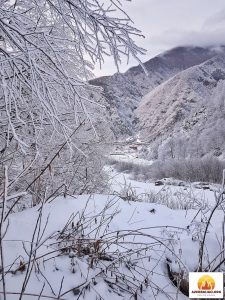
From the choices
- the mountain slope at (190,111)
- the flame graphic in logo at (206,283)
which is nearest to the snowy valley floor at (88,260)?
the flame graphic in logo at (206,283)

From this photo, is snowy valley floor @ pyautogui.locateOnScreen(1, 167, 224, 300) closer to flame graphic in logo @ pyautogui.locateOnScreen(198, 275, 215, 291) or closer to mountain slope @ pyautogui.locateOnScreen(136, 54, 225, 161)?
flame graphic in logo @ pyautogui.locateOnScreen(198, 275, 215, 291)

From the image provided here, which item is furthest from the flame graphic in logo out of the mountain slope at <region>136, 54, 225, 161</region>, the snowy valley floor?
the mountain slope at <region>136, 54, 225, 161</region>

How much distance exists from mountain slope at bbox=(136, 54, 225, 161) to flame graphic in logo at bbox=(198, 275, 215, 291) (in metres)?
46.3

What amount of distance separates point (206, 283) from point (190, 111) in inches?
4675

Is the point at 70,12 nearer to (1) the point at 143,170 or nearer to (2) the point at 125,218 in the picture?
(2) the point at 125,218

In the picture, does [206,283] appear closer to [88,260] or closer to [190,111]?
[88,260]

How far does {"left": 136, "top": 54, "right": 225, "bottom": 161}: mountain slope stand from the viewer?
231 feet

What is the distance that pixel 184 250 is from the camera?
267cm

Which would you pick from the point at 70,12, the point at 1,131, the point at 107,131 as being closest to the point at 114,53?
the point at 70,12

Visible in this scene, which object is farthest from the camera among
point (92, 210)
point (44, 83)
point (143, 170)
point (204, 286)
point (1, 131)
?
point (143, 170)

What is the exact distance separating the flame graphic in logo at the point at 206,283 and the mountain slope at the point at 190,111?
46321 mm

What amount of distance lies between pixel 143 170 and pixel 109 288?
4632cm

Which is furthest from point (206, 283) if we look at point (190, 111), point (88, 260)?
point (190, 111)

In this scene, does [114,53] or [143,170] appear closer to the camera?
[114,53]
